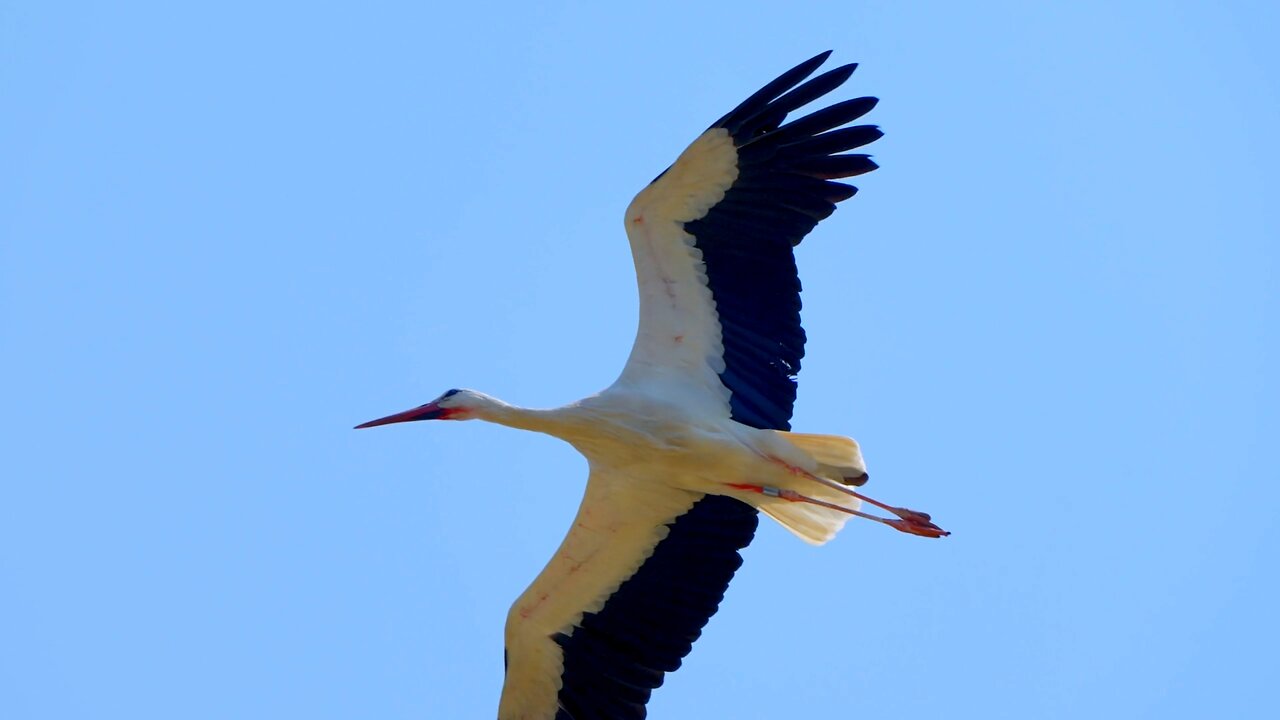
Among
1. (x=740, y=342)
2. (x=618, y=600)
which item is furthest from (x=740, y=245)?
(x=618, y=600)

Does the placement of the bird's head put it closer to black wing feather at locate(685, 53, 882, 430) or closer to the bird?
the bird

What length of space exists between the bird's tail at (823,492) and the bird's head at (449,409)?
1.60m

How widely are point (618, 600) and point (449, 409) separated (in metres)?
1.39

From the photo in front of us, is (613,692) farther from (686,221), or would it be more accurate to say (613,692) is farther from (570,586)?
(686,221)

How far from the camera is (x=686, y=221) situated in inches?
410

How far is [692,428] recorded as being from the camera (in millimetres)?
10109

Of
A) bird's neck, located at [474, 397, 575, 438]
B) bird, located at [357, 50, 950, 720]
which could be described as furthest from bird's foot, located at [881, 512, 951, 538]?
bird's neck, located at [474, 397, 575, 438]

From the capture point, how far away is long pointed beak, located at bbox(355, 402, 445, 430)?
10516mm

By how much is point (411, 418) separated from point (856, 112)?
2.88 meters

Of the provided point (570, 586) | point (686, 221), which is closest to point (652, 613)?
point (570, 586)

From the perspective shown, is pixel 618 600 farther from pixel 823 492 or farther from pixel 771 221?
pixel 771 221

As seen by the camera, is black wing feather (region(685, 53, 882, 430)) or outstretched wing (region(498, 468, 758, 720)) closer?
black wing feather (region(685, 53, 882, 430))

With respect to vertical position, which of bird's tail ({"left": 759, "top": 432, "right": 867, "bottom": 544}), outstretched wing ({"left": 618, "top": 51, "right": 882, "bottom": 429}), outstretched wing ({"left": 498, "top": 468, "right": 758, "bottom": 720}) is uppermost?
outstretched wing ({"left": 618, "top": 51, "right": 882, "bottom": 429})

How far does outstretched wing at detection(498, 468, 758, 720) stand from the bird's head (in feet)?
2.50
